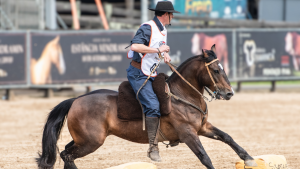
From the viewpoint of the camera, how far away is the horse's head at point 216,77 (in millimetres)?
4820

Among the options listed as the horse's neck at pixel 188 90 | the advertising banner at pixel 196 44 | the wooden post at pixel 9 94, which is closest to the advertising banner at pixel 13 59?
the wooden post at pixel 9 94

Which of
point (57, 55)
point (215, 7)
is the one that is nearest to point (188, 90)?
point (57, 55)

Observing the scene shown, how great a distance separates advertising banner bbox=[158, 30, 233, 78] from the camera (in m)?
12.9

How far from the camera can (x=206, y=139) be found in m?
7.89

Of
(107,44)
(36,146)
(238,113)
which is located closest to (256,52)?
(238,113)

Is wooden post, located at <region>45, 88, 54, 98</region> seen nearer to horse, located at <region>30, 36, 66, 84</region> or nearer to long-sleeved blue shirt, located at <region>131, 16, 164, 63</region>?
horse, located at <region>30, 36, 66, 84</region>

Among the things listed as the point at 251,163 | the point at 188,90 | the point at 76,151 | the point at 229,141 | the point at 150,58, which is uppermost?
the point at 150,58

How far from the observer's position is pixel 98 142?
16.2 feet

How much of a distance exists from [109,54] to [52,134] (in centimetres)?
767

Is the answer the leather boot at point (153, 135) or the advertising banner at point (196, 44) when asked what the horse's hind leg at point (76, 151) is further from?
the advertising banner at point (196, 44)

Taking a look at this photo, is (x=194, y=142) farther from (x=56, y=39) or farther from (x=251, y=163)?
(x=56, y=39)

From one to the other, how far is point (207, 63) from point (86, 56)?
8106mm

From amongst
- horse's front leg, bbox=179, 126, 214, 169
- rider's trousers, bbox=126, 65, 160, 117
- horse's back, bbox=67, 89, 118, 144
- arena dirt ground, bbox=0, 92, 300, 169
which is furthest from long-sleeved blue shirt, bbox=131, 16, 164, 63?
arena dirt ground, bbox=0, 92, 300, 169

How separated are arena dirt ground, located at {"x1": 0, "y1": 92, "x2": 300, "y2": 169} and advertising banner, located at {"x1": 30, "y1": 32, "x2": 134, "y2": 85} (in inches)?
36.6
